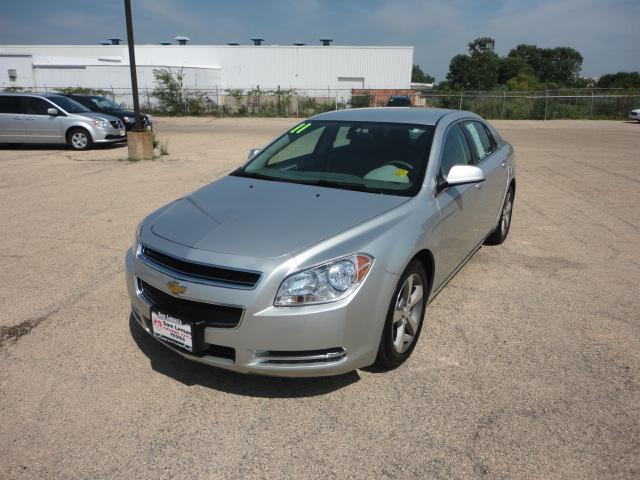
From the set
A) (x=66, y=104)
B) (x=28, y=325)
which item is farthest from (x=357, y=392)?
(x=66, y=104)

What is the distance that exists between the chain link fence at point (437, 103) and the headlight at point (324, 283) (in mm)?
30287

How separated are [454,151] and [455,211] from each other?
0.64 m

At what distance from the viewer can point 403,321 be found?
3146 mm

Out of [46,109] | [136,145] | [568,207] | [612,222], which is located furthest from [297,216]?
[46,109]

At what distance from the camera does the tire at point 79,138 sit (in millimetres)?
13859

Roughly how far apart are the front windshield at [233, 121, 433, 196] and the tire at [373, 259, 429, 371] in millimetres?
609

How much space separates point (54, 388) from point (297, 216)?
180 cm

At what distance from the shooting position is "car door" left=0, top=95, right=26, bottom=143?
1368 cm

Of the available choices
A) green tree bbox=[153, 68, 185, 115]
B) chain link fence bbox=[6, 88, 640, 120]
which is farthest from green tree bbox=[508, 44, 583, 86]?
green tree bbox=[153, 68, 185, 115]

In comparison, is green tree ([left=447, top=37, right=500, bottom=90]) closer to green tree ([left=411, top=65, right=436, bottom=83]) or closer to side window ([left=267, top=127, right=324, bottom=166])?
green tree ([left=411, top=65, right=436, bottom=83])

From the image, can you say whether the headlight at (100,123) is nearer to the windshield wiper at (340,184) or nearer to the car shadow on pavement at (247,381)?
the windshield wiper at (340,184)

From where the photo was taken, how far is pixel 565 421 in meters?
2.72

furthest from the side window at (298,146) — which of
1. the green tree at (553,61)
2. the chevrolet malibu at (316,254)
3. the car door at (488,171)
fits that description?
the green tree at (553,61)

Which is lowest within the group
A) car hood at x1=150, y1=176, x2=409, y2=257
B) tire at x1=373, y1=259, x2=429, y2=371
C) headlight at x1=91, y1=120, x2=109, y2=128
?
tire at x1=373, y1=259, x2=429, y2=371
